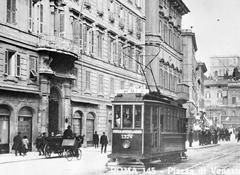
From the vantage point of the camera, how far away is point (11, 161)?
23.1m

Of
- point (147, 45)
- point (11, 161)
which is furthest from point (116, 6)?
point (11, 161)

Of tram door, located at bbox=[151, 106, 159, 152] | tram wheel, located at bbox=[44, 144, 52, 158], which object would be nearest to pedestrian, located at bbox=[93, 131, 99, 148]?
tram wheel, located at bbox=[44, 144, 52, 158]

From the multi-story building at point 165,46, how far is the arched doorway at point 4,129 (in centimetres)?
2045

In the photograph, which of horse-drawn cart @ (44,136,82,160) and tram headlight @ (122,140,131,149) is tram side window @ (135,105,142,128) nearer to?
tram headlight @ (122,140,131,149)

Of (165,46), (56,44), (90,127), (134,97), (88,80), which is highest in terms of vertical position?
(165,46)

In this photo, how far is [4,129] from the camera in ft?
91.4

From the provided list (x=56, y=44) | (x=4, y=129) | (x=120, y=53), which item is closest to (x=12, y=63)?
(x=4, y=129)

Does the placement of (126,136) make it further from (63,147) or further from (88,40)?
(88,40)

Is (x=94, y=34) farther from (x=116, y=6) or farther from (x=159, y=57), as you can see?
(x=159, y=57)

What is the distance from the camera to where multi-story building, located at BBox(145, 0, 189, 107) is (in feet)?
178

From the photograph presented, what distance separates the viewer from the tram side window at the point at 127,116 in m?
20.4

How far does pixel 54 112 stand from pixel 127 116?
13.5 metres

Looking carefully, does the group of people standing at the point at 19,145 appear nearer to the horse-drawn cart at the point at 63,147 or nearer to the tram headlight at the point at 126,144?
the horse-drawn cart at the point at 63,147

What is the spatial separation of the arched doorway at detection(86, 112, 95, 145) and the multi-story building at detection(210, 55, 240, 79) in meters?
100
